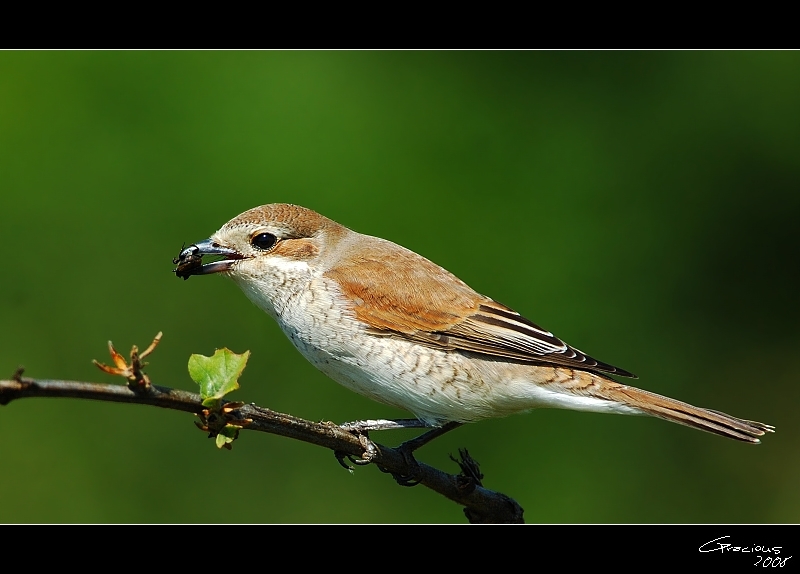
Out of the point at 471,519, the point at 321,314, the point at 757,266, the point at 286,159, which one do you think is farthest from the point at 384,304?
the point at 757,266

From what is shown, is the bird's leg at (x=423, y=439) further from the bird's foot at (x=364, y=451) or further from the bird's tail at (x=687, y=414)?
the bird's tail at (x=687, y=414)

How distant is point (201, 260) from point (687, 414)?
7.11 feet

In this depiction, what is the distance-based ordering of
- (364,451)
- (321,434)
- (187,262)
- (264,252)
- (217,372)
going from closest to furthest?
(217,372) < (321,434) < (364,451) < (187,262) < (264,252)

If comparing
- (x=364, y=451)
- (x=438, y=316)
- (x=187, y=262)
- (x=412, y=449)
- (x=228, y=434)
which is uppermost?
(x=187, y=262)

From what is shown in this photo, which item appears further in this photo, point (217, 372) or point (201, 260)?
point (201, 260)

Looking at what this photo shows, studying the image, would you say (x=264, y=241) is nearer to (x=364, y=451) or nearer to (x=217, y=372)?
(x=364, y=451)

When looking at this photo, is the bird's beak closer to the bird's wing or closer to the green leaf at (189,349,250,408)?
the bird's wing

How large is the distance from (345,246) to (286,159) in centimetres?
169

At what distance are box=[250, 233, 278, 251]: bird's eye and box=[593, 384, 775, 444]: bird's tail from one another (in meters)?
1.62

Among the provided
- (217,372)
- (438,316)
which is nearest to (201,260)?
(438,316)

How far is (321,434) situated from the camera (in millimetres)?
2736

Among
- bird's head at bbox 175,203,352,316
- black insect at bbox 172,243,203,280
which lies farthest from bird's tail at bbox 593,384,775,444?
black insect at bbox 172,243,203,280

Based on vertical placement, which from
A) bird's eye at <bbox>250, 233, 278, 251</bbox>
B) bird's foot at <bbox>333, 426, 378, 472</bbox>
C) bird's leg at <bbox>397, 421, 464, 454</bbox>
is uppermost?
bird's eye at <bbox>250, 233, 278, 251</bbox>

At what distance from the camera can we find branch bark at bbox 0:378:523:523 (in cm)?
180
